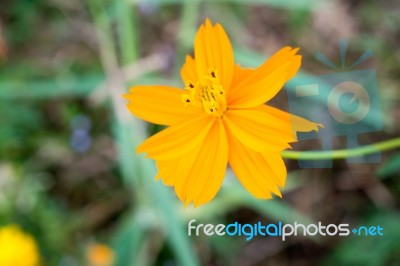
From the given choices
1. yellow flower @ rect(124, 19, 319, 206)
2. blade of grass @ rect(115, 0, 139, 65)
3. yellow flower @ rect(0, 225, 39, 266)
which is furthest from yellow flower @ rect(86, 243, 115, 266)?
yellow flower @ rect(124, 19, 319, 206)

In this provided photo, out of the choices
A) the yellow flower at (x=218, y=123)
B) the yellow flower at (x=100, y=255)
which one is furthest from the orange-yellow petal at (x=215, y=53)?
the yellow flower at (x=100, y=255)

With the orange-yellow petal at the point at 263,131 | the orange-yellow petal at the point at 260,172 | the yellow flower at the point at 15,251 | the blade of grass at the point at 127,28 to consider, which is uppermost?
the blade of grass at the point at 127,28

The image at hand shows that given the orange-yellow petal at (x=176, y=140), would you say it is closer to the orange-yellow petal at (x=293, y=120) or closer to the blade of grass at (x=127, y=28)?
the orange-yellow petal at (x=293, y=120)

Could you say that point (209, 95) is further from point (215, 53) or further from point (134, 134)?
point (134, 134)

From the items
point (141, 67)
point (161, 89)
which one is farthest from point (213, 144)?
point (141, 67)

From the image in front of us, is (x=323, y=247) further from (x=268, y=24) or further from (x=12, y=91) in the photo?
(x=12, y=91)

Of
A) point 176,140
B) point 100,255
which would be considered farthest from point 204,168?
point 100,255
